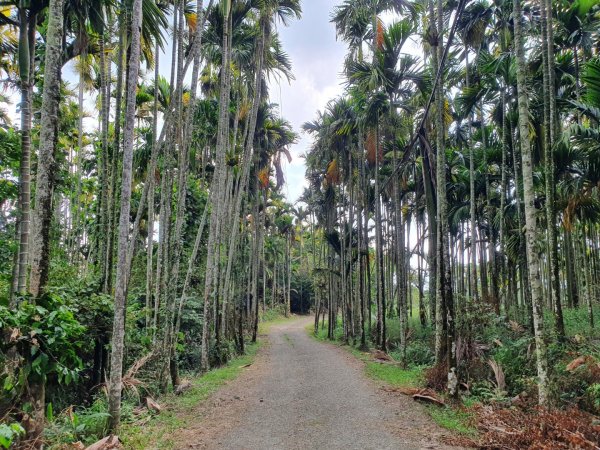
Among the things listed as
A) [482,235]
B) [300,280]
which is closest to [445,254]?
[482,235]

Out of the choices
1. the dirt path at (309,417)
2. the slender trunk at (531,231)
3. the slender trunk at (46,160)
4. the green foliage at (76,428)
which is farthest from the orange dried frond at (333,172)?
the green foliage at (76,428)

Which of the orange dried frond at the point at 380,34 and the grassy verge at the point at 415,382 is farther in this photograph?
the orange dried frond at the point at 380,34

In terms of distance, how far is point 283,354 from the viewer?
56.7 feet

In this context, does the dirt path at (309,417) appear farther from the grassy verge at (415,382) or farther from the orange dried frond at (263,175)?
the orange dried frond at (263,175)

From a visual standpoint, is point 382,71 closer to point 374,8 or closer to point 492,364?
point 374,8

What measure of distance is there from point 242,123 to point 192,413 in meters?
15.4

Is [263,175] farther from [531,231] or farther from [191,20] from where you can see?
[531,231]

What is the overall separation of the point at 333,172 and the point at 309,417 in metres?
17.5

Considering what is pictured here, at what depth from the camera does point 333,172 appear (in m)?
23.4

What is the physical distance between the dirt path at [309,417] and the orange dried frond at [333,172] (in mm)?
13741

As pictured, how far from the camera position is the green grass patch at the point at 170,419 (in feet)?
19.5

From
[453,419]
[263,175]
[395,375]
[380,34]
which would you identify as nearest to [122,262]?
[453,419]

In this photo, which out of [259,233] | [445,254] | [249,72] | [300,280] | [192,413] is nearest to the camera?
[192,413]

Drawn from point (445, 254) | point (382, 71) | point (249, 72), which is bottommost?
point (445, 254)
